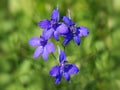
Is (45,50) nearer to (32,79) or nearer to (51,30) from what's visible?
(51,30)

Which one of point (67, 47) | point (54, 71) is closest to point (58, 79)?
point (54, 71)

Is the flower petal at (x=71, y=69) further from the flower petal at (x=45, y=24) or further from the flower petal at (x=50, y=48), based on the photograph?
the flower petal at (x=45, y=24)

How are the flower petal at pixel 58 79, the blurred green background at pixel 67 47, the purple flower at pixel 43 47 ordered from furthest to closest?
the blurred green background at pixel 67 47, the purple flower at pixel 43 47, the flower petal at pixel 58 79

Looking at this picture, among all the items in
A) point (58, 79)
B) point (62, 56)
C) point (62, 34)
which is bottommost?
point (58, 79)

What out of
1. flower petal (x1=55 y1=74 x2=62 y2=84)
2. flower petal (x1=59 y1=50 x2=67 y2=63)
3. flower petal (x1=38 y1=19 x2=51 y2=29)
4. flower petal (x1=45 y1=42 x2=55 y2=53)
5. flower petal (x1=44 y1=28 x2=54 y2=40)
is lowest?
flower petal (x1=55 y1=74 x2=62 y2=84)

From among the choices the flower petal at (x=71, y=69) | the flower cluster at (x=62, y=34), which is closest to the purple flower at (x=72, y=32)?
the flower cluster at (x=62, y=34)

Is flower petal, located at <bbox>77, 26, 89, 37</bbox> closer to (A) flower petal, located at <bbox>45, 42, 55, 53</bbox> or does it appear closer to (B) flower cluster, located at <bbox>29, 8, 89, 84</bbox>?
(B) flower cluster, located at <bbox>29, 8, 89, 84</bbox>

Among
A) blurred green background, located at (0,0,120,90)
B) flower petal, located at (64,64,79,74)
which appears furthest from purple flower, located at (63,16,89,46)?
blurred green background, located at (0,0,120,90)

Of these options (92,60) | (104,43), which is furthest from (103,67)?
(104,43)

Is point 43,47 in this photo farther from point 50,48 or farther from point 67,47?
point 67,47
